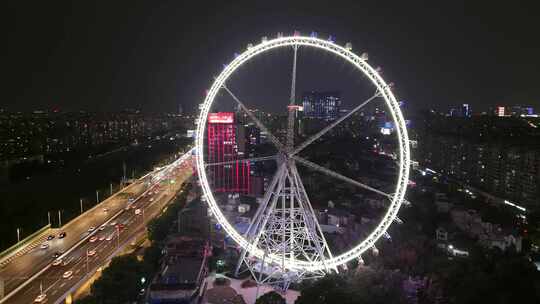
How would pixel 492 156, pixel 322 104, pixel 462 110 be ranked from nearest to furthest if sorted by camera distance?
→ pixel 492 156, pixel 322 104, pixel 462 110

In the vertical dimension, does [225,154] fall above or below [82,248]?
above

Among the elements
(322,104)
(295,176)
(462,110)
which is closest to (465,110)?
(462,110)

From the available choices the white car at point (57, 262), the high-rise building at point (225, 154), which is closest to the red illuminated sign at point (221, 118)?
the high-rise building at point (225, 154)

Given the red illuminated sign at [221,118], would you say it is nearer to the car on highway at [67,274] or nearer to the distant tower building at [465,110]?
the car on highway at [67,274]

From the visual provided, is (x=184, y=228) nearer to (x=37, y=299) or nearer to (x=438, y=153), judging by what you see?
(x=37, y=299)

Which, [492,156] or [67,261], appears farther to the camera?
[492,156]

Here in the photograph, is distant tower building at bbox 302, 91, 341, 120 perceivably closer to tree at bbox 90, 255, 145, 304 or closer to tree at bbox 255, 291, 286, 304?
tree at bbox 90, 255, 145, 304

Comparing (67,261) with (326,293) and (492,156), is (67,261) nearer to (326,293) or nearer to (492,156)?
(326,293)
